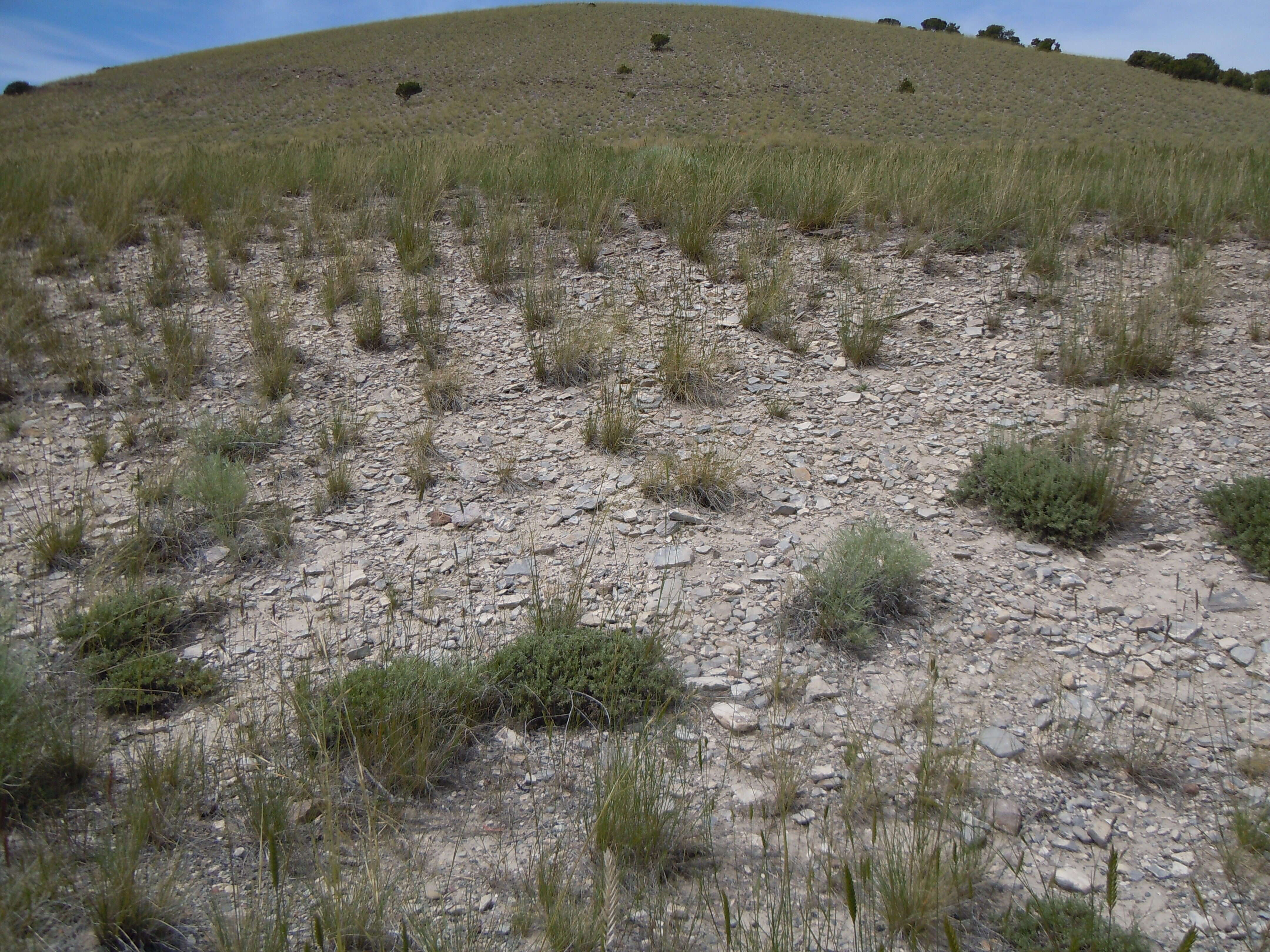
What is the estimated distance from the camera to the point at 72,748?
2539 millimetres

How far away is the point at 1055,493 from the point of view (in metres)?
4.11

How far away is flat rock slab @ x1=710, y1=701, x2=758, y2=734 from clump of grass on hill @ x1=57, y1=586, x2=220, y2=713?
7.15 feet

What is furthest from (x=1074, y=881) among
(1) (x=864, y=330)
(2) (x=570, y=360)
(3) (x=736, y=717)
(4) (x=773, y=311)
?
(4) (x=773, y=311)

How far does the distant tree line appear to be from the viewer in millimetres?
43969

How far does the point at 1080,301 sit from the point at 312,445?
20.4 ft

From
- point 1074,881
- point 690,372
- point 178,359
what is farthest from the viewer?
point 178,359

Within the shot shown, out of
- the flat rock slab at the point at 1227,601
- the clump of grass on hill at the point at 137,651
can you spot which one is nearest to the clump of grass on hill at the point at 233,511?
the clump of grass on hill at the point at 137,651

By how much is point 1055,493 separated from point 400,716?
3663mm

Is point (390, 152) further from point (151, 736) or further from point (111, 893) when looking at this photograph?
point (111, 893)

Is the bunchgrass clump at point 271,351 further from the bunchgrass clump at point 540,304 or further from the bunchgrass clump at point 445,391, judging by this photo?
the bunchgrass clump at point 540,304

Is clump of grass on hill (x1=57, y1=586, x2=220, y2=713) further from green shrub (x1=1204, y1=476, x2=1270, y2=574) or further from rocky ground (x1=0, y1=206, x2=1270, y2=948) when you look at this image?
green shrub (x1=1204, y1=476, x2=1270, y2=574)

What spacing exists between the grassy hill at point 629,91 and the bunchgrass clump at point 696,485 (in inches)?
794

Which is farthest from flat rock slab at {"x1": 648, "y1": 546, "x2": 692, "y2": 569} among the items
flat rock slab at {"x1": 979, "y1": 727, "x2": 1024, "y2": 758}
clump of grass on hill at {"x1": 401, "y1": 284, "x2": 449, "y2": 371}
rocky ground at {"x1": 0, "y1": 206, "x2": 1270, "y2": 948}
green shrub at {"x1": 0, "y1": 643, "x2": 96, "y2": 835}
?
clump of grass on hill at {"x1": 401, "y1": 284, "x2": 449, "y2": 371}

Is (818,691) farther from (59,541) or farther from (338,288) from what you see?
(338,288)
